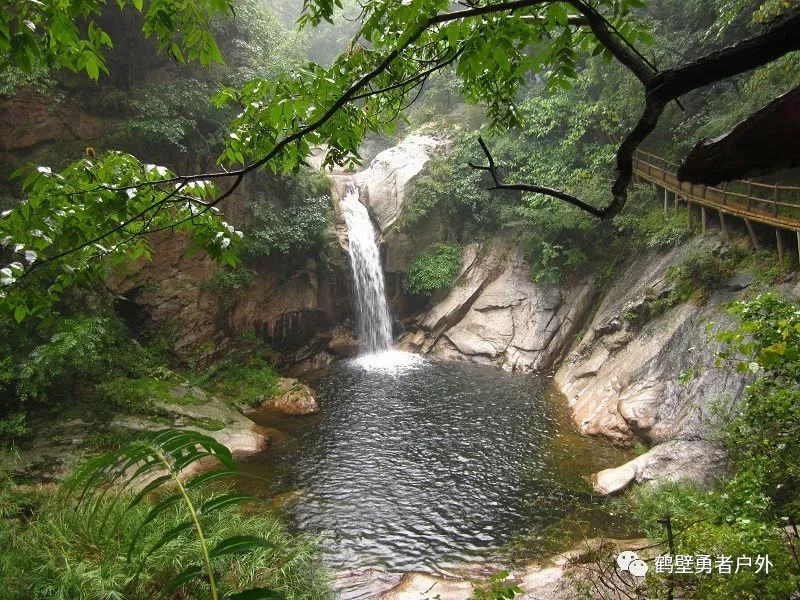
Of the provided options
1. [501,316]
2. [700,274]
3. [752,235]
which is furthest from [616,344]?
[501,316]

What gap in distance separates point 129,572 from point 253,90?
3823 millimetres

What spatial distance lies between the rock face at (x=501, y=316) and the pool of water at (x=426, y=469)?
6.82 ft

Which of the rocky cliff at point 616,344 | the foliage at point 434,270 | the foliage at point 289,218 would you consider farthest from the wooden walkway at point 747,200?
the foliage at point 289,218

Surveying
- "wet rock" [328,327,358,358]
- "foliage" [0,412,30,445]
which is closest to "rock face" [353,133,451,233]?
"wet rock" [328,327,358,358]

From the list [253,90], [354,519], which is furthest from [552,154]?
[253,90]

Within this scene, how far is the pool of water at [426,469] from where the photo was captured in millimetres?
6930

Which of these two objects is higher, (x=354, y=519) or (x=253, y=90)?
(x=253, y=90)

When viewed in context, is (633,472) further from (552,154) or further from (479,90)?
(552,154)

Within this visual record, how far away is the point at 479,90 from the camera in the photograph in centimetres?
340

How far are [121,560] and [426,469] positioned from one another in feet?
19.7

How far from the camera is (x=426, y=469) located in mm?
8961

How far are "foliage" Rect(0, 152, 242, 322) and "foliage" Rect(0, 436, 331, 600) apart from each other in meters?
1.59

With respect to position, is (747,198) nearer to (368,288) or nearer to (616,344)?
(616,344)

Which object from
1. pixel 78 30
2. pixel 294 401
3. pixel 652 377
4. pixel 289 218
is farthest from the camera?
pixel 289 218
